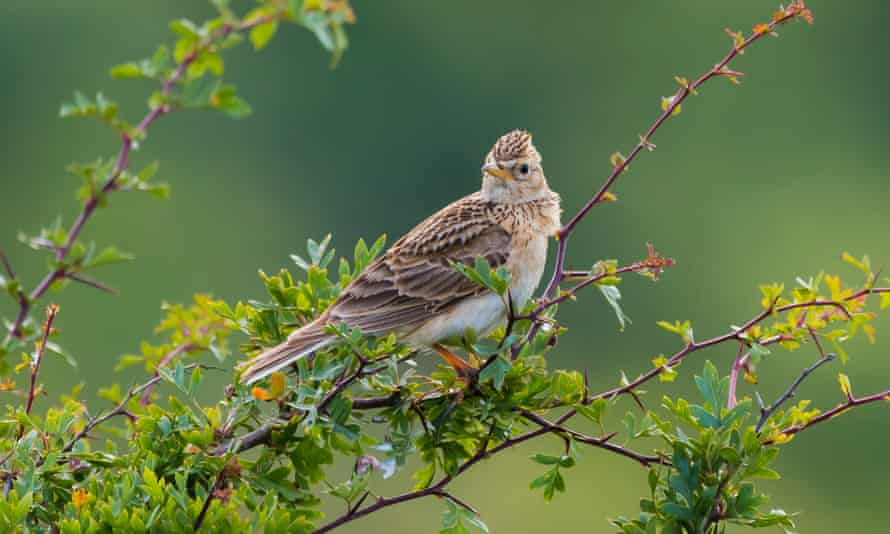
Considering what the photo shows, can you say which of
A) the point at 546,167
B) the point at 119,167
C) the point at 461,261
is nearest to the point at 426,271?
the point at 461,261

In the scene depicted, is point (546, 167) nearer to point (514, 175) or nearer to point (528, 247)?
point (514, 175)

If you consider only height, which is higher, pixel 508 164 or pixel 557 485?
pixel 508 164

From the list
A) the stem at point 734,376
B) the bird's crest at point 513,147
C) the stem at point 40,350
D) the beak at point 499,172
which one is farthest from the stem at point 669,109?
the bird's crest at point 513,147

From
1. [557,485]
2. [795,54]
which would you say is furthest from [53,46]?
[557,485]

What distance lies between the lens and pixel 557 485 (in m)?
5.66

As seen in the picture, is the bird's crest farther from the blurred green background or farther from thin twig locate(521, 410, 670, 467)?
the blurred green background

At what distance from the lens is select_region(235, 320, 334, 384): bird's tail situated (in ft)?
18.5

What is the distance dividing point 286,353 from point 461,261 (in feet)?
6.83

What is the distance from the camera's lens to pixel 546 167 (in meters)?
44.9

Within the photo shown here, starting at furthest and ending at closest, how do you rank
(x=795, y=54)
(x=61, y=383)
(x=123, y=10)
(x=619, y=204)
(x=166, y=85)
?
(x=795, y=54)
(x=123, y=10)
(x=619, y=204)
(x=61, y=383)
(x=166, y=85)

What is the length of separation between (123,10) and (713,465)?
1704 inches

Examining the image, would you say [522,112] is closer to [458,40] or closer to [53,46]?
[458,40]

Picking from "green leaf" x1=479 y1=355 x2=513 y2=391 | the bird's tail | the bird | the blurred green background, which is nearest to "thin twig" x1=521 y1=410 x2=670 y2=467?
"green leaf" x1=479 y1=355 x2=513 y2=391

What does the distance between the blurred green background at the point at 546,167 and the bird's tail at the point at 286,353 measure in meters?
27.2
